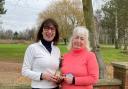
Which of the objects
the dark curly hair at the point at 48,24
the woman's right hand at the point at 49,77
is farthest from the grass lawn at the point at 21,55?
the woman's right hand at the point at 49,77

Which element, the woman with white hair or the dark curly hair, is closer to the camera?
the woman with white hair

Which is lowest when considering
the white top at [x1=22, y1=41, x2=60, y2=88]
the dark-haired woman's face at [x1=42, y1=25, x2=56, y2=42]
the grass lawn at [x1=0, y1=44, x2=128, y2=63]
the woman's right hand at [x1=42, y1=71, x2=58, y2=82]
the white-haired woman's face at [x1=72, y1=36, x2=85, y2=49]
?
the grass lawn at [x1=0, y1=44, x2=128, y2=63]

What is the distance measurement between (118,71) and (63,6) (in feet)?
172

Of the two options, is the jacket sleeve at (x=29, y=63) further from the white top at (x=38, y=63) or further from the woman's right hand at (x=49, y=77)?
the woman's right hand at (x=49, y=77)

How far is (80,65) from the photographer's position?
4.32 metres

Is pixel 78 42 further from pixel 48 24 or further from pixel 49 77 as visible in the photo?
pixel 49 77

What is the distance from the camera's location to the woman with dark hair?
434 centimetres

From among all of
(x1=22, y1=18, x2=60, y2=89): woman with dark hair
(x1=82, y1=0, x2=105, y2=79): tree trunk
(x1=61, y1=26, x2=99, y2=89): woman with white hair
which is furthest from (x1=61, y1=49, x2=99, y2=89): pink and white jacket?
(x1=82, y1=0, x2=105, y2=79): tree trunk

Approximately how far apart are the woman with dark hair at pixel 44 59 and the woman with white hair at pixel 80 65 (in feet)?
0.48

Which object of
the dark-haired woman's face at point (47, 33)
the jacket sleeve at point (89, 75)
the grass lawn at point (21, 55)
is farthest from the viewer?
the grass lawn at point (21, 55)

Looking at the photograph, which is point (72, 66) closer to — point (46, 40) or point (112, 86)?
point (46, 40)

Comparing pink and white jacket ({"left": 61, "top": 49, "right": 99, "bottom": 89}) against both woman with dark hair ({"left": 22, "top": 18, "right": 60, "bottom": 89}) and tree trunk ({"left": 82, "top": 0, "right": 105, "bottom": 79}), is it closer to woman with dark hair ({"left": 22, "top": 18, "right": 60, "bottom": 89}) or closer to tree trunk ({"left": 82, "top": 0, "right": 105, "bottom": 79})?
woman with dark hair ({"left": 22, "top": 18, "right": 60, "bottom": 89})

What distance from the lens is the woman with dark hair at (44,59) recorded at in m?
4.34

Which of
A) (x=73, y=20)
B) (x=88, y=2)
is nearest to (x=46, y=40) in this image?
(x=88, y=2)
